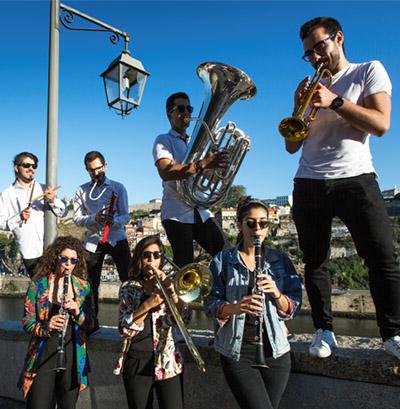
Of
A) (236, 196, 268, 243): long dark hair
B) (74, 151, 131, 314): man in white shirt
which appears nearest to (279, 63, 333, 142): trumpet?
(236, 196, 268, 243): long dark hair

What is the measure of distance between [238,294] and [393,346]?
0.89 metres

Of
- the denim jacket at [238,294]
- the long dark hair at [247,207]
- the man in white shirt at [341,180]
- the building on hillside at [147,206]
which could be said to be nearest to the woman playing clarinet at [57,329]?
the denim jacket at [238,294]

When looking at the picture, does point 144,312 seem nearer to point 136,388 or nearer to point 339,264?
point 136,388

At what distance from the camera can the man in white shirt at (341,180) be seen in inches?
97.4

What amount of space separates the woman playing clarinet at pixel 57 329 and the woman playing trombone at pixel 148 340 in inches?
16.9

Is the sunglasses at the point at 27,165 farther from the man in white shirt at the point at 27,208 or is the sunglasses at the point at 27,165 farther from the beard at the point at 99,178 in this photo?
the beard at the point at 99,178

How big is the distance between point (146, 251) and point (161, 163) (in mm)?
883

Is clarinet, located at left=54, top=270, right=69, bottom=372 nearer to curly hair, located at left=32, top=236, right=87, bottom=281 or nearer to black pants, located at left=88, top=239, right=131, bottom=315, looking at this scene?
curly hair, located at left=32, top=236, right=87, bottom=281

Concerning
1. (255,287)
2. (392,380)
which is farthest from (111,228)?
(392,380)

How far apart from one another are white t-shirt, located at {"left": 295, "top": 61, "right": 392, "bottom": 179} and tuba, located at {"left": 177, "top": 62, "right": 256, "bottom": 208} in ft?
3.42

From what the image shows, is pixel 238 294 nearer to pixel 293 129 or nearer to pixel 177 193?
pixel 293 129

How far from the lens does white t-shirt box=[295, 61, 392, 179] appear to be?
2.61 meters

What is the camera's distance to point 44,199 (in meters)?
4.23

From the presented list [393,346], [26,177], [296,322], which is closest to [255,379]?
[393,346]
